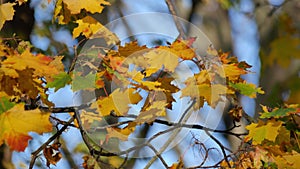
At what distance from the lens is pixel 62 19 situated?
5.74 ft

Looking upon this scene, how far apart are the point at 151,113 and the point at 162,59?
0.16 m

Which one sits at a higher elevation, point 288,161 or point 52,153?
point 52,153

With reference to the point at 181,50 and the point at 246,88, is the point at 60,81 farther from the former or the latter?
the point at 246,88

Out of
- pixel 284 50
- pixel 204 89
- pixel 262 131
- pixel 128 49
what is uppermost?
pixel 284 50

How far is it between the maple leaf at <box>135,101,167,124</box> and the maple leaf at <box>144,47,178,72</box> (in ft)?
0.35

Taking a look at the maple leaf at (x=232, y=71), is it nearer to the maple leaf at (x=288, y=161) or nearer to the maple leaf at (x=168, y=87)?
the maple leaf at (x=168, y=87)

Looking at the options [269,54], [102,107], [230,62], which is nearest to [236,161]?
[230,62]

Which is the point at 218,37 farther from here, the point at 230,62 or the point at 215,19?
the point at 230,62

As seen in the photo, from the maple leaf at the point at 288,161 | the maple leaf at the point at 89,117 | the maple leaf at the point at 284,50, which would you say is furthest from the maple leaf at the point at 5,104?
the maple leaf at the point at 284,50

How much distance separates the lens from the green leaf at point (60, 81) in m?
1.44

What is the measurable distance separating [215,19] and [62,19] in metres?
3.06

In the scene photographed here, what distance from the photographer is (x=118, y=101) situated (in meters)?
1.54

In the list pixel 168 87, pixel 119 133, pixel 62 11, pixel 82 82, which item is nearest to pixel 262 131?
pixel 168 87

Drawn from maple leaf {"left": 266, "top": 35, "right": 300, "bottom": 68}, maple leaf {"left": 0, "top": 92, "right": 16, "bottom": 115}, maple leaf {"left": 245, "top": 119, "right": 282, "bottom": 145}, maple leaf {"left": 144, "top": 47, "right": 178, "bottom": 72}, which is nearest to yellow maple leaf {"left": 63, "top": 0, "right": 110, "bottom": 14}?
maple leaf {"left": 144, "top": 47, "right": 178, "bottom": 72}
